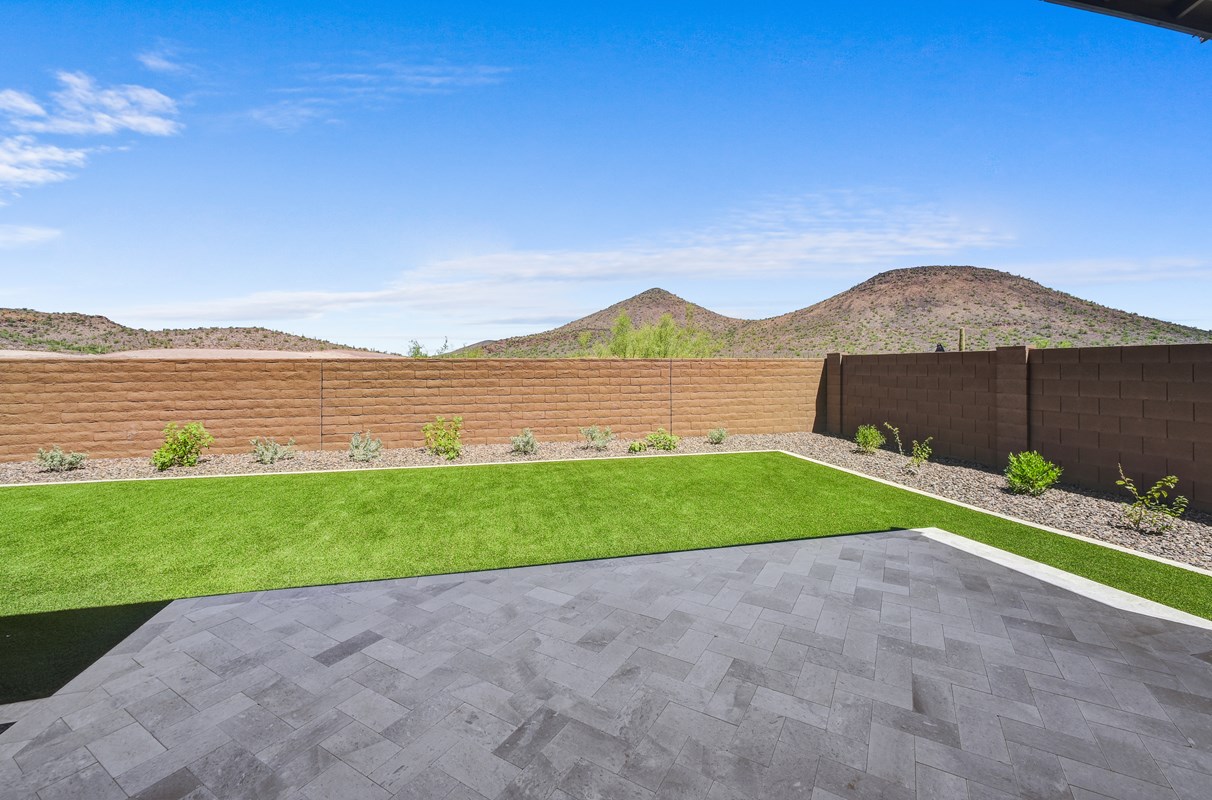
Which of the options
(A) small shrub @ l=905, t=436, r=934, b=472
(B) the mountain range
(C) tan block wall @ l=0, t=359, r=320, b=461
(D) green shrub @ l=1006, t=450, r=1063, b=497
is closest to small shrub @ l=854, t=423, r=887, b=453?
(A) small shrub @ l=905, t=436, r=934, b=472

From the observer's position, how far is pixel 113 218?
11203 millimetres

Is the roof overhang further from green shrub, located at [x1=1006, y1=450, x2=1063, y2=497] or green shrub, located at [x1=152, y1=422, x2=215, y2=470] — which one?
green shrub, located at [x1=152, y1=422, x2=215, y2=470]

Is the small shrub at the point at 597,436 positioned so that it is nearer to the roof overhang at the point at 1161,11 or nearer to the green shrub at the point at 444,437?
the green shrub at the point at 444,437

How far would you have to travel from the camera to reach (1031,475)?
687 cm

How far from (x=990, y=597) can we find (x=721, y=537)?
236 centimetres

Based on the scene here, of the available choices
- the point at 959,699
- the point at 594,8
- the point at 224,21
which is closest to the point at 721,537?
the point at 959,699

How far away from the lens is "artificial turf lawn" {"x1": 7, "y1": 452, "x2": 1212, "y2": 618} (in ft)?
14.6

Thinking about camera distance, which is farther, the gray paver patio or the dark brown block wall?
the dark brown block wall

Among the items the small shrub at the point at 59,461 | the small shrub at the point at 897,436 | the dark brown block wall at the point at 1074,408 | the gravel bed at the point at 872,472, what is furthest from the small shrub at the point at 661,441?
the small shrub at the point at 59,461

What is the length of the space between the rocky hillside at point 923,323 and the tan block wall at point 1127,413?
68.7 feet

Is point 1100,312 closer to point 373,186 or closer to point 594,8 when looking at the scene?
point 594,8

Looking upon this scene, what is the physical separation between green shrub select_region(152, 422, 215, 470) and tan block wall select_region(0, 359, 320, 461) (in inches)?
9.2

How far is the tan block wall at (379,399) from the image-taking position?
8719 millimetres

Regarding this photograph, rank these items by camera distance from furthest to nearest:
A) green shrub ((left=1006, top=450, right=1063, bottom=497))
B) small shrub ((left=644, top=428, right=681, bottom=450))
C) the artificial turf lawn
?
small shrub ((left=644, top=428, right=681, bottom=450)) < green shrub ((left=1006, top=450, right=1063, bottom=497)) < the artificial turf lawn
